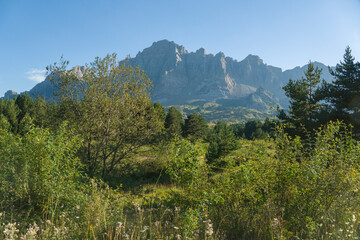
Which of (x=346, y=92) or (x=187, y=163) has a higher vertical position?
(x=346, y=92)

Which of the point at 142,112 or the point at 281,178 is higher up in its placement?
the point at 142,112

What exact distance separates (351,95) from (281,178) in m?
21.4

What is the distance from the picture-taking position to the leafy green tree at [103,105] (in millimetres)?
14055

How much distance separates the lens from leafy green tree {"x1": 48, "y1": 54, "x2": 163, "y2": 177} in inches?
553

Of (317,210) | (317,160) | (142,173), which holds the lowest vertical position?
(142,173)

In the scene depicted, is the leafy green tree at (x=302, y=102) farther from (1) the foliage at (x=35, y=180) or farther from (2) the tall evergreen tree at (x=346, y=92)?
(1) the foliage at (x=35, y=180)

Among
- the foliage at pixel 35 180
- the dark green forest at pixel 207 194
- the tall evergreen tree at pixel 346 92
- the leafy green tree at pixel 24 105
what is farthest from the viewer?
the leafy green tree at pixel 24 105

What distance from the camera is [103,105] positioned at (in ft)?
45.5

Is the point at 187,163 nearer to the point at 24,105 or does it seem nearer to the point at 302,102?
the point at 302,102

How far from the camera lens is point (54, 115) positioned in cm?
1484

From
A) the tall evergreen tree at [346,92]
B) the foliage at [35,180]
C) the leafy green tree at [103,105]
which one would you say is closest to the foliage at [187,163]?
the foliage at [35,180]

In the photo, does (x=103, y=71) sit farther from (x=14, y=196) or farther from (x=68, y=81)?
(x=14, y=196)

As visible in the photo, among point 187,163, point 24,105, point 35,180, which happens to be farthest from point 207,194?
point 24,105

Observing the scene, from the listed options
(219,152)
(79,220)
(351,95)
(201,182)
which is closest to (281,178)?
(201,182)
